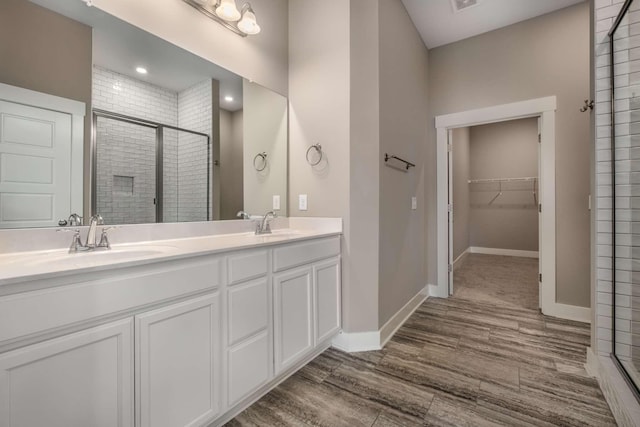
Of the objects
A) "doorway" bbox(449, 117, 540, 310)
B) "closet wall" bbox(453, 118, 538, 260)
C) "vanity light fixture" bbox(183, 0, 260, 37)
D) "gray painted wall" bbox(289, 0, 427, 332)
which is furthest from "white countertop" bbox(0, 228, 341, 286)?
"closet wall" bbox(453, 118, 538, 260)

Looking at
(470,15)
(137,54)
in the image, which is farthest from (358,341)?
(470,15)

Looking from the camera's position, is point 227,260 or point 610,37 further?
point 610,37

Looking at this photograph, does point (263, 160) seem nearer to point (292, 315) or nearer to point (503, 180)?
point (292, 315)

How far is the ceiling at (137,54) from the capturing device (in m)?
1.35

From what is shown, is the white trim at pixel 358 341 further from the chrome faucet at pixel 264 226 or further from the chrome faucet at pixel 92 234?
the chrome faucet at pixel 92 234

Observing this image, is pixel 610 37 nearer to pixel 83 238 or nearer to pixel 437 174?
pixel 437 174

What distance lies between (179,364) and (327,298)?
1.05 meters

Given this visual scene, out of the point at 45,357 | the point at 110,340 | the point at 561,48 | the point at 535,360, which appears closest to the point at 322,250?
the point at 110,340

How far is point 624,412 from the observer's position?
1315 mm

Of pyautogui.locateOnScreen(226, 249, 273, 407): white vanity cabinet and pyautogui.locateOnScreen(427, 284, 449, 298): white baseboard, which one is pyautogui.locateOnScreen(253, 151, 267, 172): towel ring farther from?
pyautogui.locateOnScreen(427, 284, 449, 298): white baseboard

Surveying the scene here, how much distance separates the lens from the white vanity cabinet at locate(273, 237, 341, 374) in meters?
1.61

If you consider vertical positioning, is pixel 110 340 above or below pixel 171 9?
below

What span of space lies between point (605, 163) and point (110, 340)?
2.59m

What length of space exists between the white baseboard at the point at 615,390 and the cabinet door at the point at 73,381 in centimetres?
211
